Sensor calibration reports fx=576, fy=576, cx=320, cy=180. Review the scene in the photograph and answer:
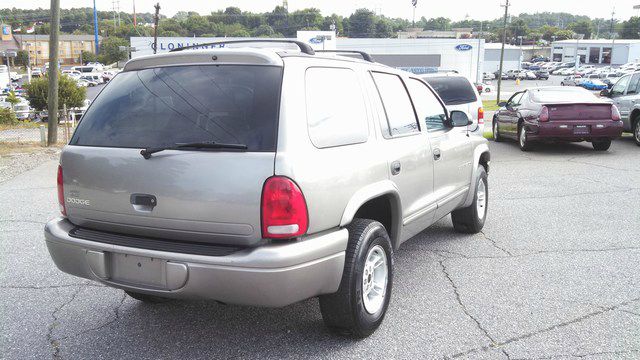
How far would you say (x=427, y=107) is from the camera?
5047mm

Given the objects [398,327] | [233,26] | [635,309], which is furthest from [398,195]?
[233,26]

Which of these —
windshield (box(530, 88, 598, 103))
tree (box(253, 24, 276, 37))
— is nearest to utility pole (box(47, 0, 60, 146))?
windshield (box(530, 88, 598, 103))

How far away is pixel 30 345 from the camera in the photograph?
3.65 m

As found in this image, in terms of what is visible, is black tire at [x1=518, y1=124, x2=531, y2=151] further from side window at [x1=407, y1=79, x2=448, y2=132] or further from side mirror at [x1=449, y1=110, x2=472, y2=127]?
side window at [x1=407, y1=79, x2=448, y2=132]

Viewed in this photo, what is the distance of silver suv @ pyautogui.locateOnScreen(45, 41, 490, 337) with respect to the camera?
304 centimetres

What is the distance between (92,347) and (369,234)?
1.88 meters

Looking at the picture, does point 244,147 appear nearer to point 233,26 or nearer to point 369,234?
point 369,234

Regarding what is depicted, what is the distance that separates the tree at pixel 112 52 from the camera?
113 m

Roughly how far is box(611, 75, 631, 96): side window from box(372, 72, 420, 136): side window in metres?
12.3

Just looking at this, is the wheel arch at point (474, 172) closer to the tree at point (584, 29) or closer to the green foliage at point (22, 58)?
the green foliage at point (22, 58)

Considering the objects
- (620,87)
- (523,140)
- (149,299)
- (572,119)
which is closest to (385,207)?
(149,299)

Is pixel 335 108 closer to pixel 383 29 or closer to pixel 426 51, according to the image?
pixel 426 51

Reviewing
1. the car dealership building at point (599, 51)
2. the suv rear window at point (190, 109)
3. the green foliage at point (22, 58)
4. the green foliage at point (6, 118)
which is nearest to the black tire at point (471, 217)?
the suv rear window at point (190, 109)

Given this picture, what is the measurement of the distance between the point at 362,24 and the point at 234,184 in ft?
485
